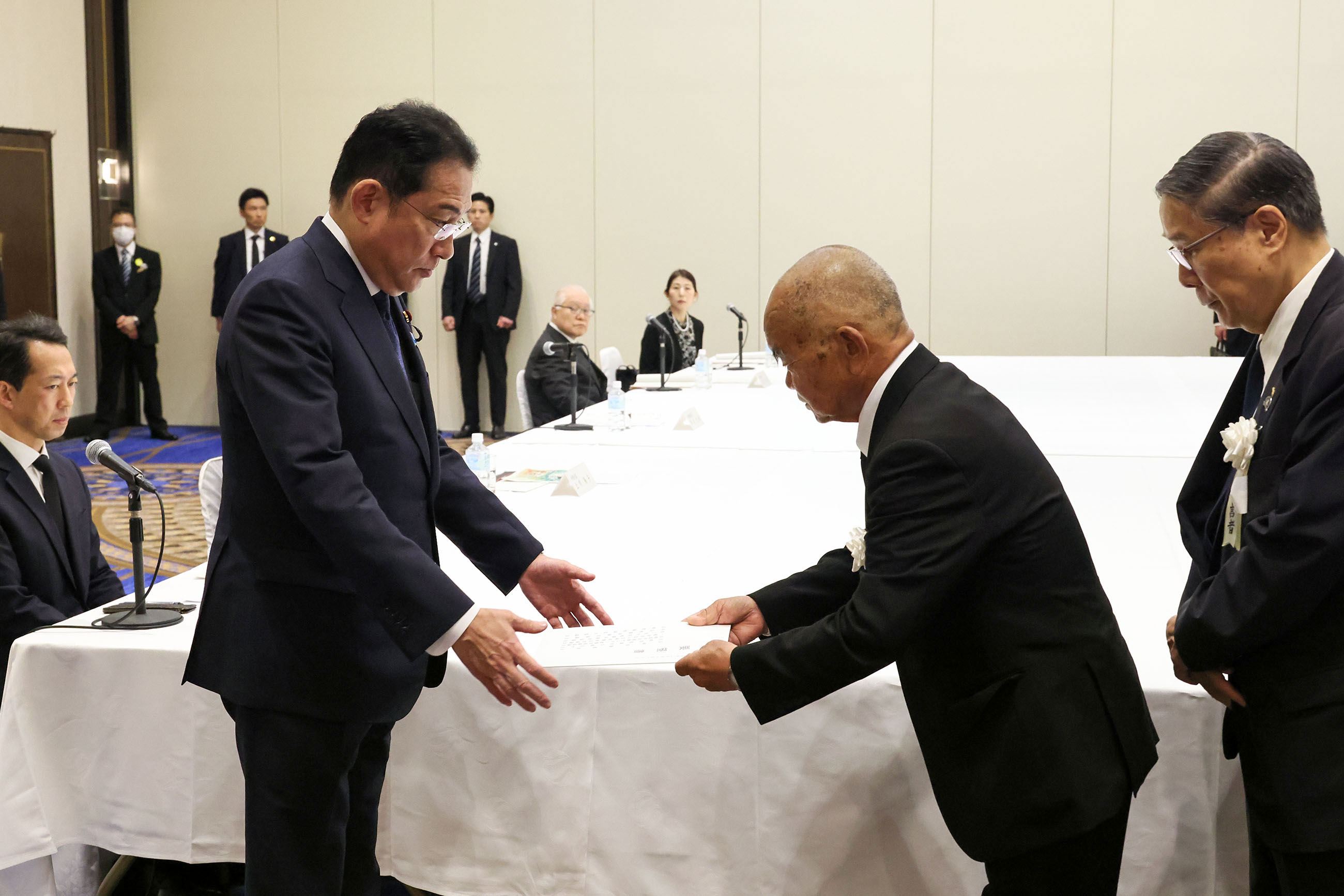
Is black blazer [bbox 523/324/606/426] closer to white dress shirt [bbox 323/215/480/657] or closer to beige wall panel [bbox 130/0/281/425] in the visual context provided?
white dress shirt [bbox 323/215/480/657]

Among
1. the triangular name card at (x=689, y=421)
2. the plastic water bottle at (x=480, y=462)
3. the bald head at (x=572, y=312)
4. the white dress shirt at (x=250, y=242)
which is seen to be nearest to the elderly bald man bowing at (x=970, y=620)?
the plastic water bottle at (x=480, y=462)

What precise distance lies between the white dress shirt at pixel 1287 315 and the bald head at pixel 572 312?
15.4 ft

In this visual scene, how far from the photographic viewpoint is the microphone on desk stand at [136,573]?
220cm

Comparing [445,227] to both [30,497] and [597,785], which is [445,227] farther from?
[30,497]

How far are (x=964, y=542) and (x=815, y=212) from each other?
8.27 m

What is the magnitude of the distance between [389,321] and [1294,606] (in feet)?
4.17

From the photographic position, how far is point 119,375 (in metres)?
9.80

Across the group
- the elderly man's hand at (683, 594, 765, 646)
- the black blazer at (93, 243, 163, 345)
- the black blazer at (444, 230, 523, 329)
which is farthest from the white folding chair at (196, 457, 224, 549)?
the black blazer at (93, 243, 163, 345)

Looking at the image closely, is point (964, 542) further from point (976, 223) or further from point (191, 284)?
point (191, 284)

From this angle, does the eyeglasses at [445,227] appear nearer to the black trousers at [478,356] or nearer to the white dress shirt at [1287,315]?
the white dress shirt at [1287,315]

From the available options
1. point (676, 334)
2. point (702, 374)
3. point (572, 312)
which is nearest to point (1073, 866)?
point (572, 312)

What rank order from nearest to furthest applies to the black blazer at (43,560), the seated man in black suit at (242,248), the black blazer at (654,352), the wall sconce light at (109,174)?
1. the black blazer at (43,560)
2. the black blazer at (654,352)
3. the seated man in black suit at (242,248)
4. the wall sconce light at (109,174)

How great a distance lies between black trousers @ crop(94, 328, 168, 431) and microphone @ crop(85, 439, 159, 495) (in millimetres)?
8152

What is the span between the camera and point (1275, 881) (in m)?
1.59
